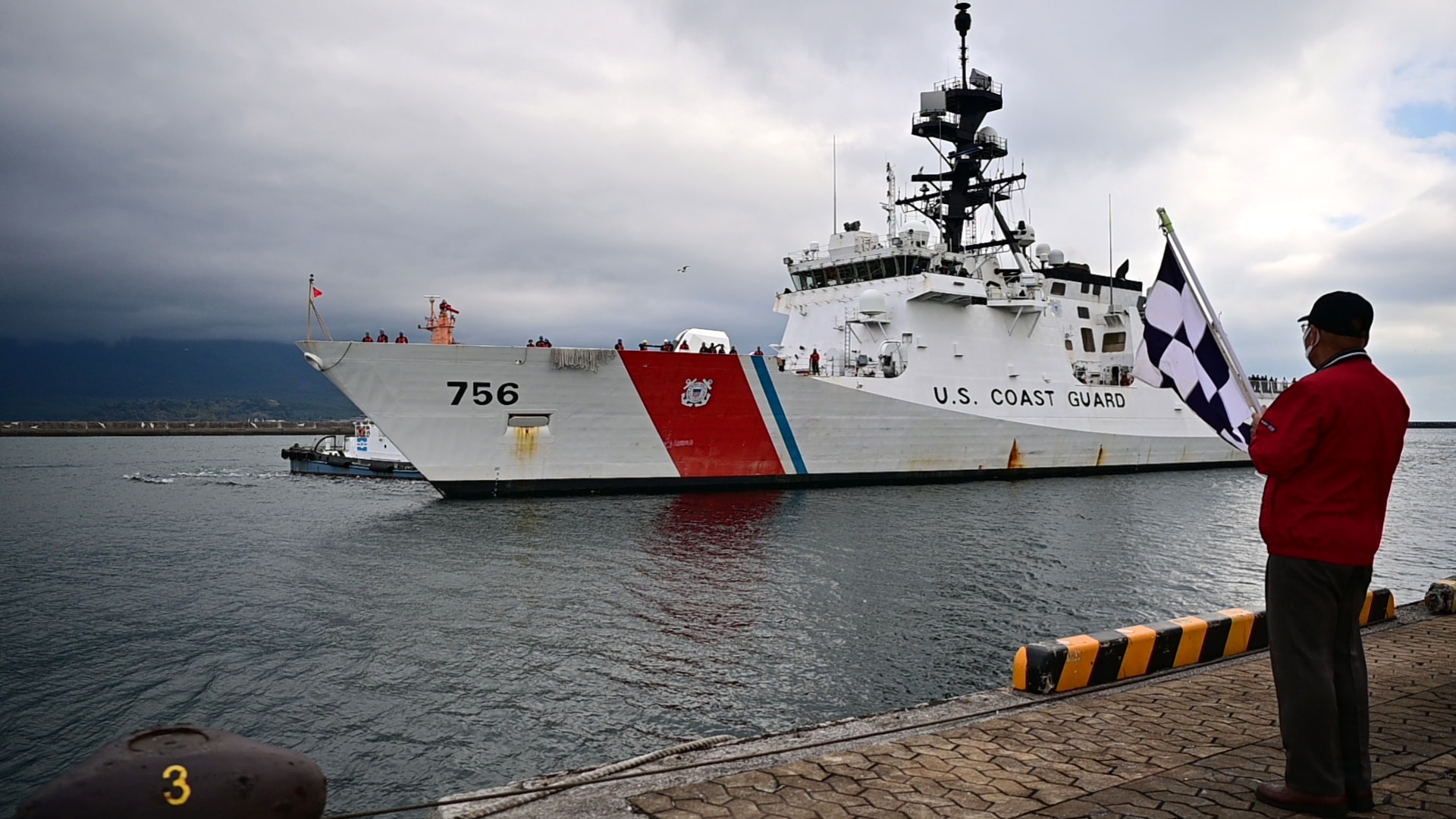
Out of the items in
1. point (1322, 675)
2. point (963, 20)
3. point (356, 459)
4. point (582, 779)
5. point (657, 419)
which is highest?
point (963, 20)

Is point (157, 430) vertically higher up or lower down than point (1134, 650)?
higher up

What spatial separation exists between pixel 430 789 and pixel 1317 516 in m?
4.25

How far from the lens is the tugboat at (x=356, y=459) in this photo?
24.4m

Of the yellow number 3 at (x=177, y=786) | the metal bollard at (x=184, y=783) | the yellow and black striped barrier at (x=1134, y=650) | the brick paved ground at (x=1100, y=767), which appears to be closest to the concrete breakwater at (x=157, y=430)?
the yellow and black striped barrier at (x=1134, y=650)

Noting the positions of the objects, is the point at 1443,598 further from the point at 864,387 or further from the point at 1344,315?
the point at 864,387

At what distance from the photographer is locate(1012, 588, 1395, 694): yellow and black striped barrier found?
408 centimetres

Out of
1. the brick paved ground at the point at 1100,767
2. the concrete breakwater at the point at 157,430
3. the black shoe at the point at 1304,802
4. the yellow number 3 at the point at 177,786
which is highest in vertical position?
the concrete breakwater at the point at 157,430

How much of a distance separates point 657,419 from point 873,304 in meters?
6.47

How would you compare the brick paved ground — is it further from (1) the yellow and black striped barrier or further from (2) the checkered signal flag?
(2) the checkered signal flag

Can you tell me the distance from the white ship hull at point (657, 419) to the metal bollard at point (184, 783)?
526 inches

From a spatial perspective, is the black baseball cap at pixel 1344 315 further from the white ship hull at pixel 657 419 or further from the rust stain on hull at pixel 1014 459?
the rust stain on hull at pixel 1014 459

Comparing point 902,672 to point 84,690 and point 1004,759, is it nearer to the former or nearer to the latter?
point 1004,759

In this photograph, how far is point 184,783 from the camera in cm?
199

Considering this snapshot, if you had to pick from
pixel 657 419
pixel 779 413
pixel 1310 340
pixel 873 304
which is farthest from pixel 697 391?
pixel 1310 340
